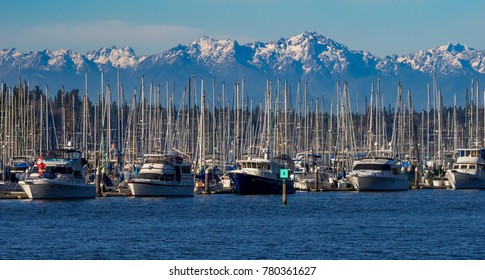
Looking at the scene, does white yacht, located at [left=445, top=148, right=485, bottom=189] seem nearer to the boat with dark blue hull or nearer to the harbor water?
the harbor water

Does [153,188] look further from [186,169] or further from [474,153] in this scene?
[474,153]

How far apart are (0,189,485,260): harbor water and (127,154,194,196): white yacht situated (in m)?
1.40

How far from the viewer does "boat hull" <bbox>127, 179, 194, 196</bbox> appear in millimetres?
104650

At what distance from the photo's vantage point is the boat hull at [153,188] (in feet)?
343

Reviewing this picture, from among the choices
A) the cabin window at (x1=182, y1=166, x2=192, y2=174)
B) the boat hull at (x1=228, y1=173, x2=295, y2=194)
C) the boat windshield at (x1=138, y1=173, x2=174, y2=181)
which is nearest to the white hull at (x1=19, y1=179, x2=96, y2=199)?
the boat windshield at (x1=138, y1=173, x2=174, y2=181)

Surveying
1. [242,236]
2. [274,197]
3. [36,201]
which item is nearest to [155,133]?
[274,197]

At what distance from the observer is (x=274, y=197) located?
362 feet

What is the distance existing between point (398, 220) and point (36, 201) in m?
31.5

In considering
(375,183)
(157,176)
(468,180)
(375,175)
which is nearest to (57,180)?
(157,176)

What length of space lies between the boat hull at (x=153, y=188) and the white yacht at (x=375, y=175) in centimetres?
2384

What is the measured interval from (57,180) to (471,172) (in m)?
50.9

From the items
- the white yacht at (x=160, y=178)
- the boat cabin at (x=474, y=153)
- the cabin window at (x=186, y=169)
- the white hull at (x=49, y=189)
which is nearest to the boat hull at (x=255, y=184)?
the cabin window at (x=186, y=169)

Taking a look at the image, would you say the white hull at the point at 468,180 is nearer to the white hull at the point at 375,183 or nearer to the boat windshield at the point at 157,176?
the white hull at the point at 375,183
